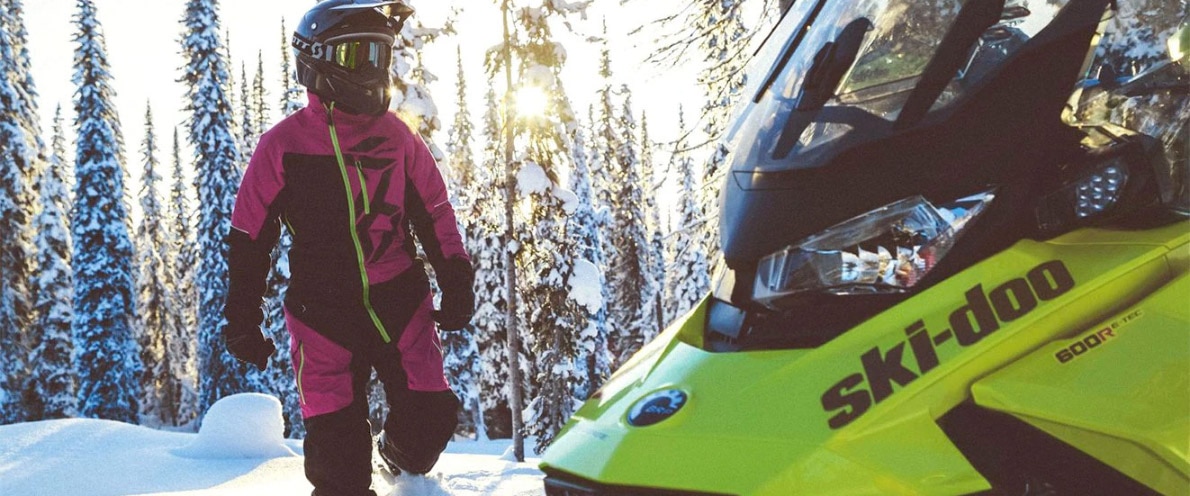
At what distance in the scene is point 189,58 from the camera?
28.8 m

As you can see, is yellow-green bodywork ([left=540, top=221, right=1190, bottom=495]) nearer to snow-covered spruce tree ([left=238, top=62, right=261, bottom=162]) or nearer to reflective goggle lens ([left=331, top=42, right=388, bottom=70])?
reflective goggle lens ([left=331, top=42, right=388, bottom=70])

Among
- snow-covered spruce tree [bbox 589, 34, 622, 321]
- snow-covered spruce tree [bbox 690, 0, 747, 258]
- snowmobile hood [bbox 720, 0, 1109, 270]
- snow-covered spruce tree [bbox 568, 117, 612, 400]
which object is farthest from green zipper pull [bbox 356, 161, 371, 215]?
snow-covered spruce tree [bbox 589, 34, 622, 321]

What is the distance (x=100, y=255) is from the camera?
2939 centimetres

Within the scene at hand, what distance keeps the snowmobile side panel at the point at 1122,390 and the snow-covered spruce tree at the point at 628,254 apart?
35095mm

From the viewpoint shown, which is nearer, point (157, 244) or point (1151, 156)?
point (1151, 156)

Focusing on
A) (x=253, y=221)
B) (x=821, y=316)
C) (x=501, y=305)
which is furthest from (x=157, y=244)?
(x=821, y=316)

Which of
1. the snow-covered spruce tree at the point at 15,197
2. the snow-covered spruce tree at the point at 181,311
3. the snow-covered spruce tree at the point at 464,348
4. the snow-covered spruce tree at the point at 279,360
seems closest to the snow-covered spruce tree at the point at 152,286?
the snow-covered spruce tree at the point at 181,311

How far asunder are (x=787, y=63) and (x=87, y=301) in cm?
3376

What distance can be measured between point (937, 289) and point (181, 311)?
53764 millimetres

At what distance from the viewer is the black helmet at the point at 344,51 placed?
3723mm

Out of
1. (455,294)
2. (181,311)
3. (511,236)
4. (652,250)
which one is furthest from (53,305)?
(455,294)

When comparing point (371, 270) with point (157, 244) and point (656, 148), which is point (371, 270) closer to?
point (656, 148)

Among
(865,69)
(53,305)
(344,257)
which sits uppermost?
(865,69)

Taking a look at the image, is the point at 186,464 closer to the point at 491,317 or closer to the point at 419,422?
the point at 419,422
